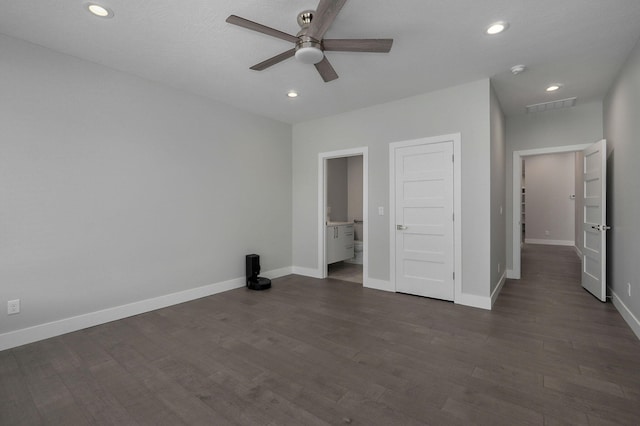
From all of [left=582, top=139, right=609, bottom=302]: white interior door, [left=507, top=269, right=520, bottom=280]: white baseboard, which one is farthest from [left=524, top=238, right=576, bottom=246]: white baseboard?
[left=582, top=139, right=609, bottom=302]: white interior door

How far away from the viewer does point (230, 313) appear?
11.3ft

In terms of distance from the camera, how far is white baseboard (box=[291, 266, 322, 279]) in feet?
17.0

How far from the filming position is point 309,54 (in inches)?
91.7

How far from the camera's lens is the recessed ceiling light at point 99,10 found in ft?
7.36

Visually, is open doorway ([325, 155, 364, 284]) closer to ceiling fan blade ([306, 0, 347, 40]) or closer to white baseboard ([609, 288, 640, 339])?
white baseboard ([609, 288, 640, 339])

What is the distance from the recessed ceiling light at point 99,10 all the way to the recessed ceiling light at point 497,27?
306 centimetres

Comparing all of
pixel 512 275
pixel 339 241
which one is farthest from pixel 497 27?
pixel 512 275

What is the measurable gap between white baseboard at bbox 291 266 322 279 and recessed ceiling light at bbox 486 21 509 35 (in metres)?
3.95

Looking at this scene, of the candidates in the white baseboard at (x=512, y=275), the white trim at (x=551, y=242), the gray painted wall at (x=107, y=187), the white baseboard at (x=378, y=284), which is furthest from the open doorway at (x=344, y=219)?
the white trim at (x=551, y=242)

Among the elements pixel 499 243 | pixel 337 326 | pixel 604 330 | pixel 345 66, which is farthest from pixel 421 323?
pixel 345 66

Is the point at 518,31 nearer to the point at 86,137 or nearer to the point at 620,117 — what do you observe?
the point at 620,117

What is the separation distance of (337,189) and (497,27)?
446 centimetres

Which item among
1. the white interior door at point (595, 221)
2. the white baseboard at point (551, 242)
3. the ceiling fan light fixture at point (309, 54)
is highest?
the ceiling fan light fixture at point (309, 54)

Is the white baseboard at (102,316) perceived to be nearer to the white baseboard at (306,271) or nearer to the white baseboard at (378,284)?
the white baseboard at (306,271)
